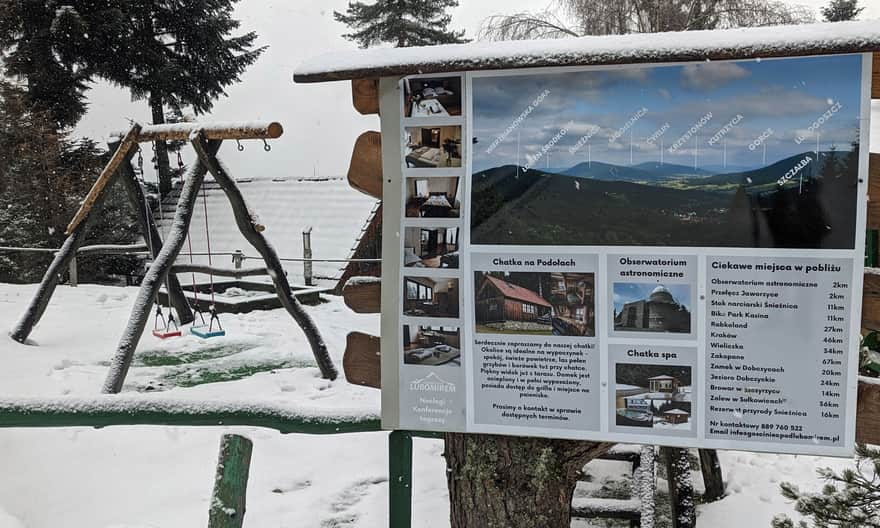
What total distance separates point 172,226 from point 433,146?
4179mm

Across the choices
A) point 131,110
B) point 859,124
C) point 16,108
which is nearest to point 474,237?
point 859,124

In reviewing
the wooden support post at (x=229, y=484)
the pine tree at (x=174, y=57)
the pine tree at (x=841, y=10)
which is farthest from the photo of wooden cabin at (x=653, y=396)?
the pine tree at (x=841, y=10)

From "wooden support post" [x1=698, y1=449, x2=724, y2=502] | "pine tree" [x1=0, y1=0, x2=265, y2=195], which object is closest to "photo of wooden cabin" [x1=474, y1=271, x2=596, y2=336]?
"wooden support post" [x1=698, y1=449, x2=724, y2=502]

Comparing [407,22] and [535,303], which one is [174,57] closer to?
[407,22]

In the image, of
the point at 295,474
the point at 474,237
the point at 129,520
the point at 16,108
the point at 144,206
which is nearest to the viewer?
the point at 474,237

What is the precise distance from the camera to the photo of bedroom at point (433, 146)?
174 cm

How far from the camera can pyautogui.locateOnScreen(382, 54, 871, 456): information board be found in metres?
1.55

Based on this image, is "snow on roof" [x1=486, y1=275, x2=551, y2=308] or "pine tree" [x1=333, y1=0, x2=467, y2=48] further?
"pine tree" [x1=333, y1=0, x2=467, y2=48]

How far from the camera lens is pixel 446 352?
1.79 m

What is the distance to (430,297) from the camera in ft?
5.85

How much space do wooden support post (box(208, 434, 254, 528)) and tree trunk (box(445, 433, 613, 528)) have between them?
63cm

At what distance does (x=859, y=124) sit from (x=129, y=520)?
3371 millimetres

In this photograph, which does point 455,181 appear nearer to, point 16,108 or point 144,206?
point 144,206

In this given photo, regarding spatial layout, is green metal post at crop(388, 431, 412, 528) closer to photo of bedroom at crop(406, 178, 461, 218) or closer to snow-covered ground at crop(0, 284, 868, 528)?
snow-covered ground at crop(0, 284, 868, 528)
